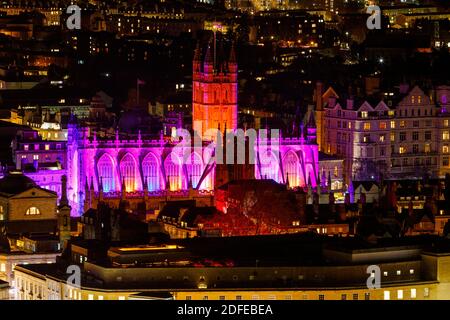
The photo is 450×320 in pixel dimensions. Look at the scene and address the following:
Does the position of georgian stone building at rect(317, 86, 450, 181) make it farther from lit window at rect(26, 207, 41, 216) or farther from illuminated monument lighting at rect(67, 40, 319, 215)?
lit window at rect(26, 207, 41, 216)

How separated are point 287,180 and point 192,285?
114 feet

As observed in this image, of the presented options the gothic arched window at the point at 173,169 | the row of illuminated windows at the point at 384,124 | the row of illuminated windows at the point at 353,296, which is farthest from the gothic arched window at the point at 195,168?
the row of illuminated windows at the point at 353,296

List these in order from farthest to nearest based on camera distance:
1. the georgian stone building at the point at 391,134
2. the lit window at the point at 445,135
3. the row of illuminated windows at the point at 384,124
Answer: the lit window at the point at 445,135 → the row of illuminated windows at the point at 384,124 → the georgian stone building at the point at 391,134

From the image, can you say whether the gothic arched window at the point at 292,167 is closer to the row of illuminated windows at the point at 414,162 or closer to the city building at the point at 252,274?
the row of illuminated windows at the point at 414,162

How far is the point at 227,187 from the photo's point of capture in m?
119

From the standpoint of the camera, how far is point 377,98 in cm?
13762

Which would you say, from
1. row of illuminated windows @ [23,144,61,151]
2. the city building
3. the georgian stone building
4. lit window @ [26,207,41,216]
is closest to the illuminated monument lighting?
row of illuminated windows @ [23,144,61,151]

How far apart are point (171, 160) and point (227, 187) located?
7042 millimetres

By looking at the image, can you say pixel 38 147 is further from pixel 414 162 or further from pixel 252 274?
pixel 252 274

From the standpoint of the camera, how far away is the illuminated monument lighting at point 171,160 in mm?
122500

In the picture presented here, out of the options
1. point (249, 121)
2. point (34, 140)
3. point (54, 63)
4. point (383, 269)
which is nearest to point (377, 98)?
point (249, 121)
